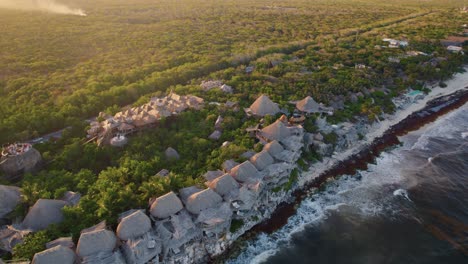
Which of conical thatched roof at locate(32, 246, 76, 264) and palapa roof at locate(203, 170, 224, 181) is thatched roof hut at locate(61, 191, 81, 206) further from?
palapa roof at locate(203, 170, 224, 181)

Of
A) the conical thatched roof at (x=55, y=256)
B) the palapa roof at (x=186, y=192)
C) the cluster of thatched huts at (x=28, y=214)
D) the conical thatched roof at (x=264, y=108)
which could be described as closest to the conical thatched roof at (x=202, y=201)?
the palapa roof at (x=186, y=192)

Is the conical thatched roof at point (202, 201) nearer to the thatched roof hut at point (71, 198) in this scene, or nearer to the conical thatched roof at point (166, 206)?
the conical thatched roof at point (166, 206)

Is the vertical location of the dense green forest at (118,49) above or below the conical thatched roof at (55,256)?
above

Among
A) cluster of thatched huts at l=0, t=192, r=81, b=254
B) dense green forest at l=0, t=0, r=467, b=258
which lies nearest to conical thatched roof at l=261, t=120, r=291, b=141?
dense green forest at l=0, t=0, r=467, b=258

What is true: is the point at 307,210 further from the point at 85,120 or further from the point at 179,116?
the point at 85,120

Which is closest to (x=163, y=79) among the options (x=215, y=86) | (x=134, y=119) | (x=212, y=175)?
(x=215, y=86)

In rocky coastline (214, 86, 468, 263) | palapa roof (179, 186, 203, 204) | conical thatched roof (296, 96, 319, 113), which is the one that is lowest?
rocky coastline (214, 86, 468, 263)
